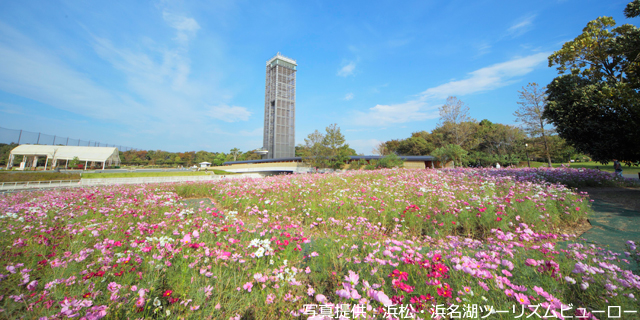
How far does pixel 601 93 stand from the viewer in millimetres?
8406

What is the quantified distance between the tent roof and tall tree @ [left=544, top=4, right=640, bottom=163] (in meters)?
68.8

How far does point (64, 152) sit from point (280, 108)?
167ft

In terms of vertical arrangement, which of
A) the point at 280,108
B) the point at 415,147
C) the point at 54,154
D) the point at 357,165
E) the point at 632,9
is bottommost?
the point at 357,165

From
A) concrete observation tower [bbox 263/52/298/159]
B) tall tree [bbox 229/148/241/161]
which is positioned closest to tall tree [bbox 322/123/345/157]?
concrete observation tower [bbox 263/52/298/159]

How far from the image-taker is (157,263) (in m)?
2.62

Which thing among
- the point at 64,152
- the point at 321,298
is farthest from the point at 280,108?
the point at 321,298

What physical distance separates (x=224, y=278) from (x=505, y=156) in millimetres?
44075

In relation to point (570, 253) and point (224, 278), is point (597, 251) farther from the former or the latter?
point (224, 278)

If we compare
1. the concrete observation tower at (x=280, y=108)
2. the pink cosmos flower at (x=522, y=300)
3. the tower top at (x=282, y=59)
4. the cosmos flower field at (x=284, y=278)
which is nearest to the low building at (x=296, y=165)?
the concrete observation tower at (x=280, y=108)

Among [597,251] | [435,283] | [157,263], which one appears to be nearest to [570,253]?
[597,251]

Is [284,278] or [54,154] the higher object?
[54,154]

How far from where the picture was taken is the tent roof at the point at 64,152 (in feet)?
143

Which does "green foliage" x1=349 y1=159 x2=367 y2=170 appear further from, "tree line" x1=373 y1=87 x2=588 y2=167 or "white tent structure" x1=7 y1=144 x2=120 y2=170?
"white tent structure" x1=7 y1=144 x2=120 y2=170

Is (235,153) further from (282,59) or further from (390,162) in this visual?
(390,162)
